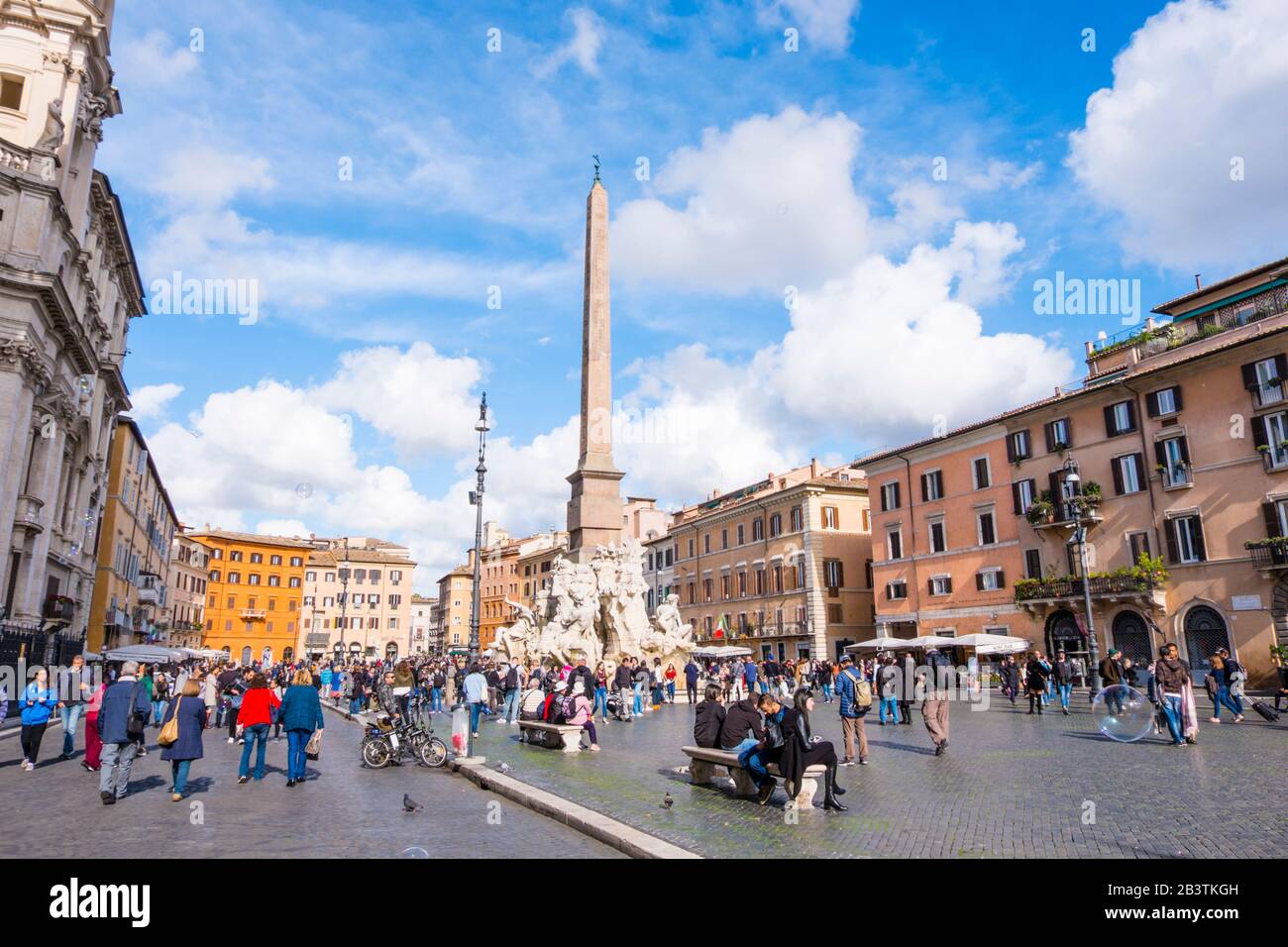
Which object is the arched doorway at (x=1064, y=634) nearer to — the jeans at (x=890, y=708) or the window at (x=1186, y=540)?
the window at (x=1186, y=540)

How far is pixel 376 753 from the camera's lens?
11680mm

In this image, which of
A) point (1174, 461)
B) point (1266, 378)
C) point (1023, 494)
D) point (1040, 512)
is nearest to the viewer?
point (1266, 378)

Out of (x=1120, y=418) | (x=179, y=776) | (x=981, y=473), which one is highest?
(x=1120, y=418)

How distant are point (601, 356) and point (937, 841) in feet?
73.1

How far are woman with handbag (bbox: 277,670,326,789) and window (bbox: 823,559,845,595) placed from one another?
115 ft

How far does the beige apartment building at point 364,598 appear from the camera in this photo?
88.4 metres

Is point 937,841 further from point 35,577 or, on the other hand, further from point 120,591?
point 120,591

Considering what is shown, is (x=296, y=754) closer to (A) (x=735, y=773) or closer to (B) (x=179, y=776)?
(B) (x=179, y=776)

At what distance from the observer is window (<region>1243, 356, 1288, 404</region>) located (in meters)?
25.3

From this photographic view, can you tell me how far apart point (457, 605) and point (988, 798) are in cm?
9613

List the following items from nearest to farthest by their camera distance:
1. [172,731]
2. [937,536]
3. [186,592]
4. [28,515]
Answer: [172,731], [28,515], [937,536], [186,592]

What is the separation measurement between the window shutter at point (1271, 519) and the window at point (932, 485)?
12922mm

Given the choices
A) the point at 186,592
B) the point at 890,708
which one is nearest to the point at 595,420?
the point at 890,708

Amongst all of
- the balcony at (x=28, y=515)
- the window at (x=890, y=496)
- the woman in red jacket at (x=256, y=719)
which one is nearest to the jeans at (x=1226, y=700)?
the woman in red jacket at (x=256, y=719)
